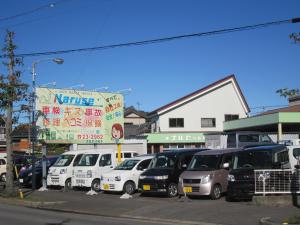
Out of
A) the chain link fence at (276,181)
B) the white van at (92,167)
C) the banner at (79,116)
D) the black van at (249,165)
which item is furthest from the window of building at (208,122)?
the chain link fence at (276,181)

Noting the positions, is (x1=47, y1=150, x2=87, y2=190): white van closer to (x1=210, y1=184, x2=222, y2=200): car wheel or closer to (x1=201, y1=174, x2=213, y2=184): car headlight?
(x1=201, y1=174, x2=213, y2=184): car headlight

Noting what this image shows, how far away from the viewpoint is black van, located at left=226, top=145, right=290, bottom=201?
59.3 feet

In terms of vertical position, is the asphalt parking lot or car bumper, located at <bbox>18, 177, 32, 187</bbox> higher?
car bumper, located at <bbox>18, 177, 32, 187</bbox>

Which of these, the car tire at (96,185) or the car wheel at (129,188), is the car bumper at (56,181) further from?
the car wheel at (129,188)

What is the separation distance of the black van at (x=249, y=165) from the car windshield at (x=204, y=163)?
1.00m

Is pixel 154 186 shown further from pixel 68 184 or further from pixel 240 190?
pixel 68 184

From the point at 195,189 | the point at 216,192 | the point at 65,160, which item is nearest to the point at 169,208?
the point at 195,189

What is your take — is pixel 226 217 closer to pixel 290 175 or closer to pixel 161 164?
pixel 290 175

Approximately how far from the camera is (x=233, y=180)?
18.1 meters

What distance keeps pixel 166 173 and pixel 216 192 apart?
8.83 ft

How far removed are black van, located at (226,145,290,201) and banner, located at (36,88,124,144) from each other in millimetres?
14049

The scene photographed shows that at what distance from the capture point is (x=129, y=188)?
2341 centimetres

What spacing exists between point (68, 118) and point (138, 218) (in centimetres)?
1646

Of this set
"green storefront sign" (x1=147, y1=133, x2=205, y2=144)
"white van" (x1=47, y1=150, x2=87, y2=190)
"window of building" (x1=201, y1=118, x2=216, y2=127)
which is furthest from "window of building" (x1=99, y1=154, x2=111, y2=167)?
"window of building" (x1=201, y1=118, x2=216, y2=127)
